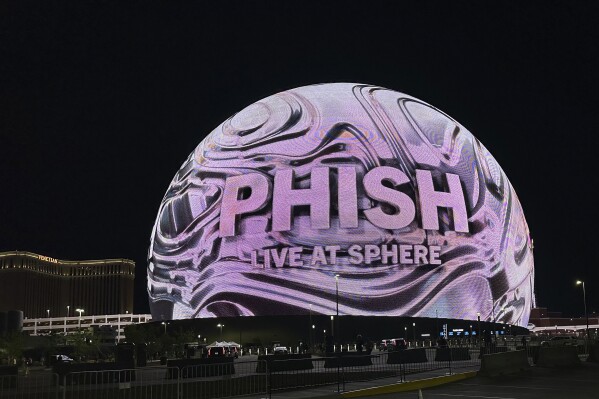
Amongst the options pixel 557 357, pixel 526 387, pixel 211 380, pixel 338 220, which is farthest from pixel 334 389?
pixel 338 220

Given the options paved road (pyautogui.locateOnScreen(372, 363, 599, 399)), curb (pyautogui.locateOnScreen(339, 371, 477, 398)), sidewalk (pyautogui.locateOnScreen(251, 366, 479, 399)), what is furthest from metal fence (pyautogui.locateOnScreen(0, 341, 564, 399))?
paved road (pyautogui.locateOnScreen(372, 363, 599, 399))

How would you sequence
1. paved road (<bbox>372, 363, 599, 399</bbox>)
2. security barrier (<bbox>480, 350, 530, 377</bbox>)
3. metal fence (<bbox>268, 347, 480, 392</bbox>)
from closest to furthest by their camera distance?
paved road (<bbox>372, 363, 599, 399</bbox>)
metal fence (<bbox>268, 347, 480, 392</bbox>)
security barrier (<bbox>480, 350, 530, 377</bbox>)

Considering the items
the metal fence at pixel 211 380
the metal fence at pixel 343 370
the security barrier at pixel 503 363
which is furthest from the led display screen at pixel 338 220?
the security barrier at pixel 503 363

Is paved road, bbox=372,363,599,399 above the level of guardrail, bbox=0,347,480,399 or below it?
below

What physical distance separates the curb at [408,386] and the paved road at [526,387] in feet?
1.77

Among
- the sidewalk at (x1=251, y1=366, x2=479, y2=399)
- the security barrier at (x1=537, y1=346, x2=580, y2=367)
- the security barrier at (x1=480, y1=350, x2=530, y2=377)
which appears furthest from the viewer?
the security barrier at (x1=537, y1=346, x2=580, y2=367)

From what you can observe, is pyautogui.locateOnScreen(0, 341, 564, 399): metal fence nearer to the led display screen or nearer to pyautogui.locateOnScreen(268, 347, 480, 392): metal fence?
pyautogui.locateOnScreen(268, 347, 480, 392): metal fence

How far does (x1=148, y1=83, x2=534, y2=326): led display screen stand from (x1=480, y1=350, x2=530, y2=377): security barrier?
92.2ft

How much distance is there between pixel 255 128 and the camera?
63156 millimetres

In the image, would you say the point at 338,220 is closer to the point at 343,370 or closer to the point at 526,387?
the point at 343,370

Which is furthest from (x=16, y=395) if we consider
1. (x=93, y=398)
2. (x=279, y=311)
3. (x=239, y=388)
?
(x=279, y=311)

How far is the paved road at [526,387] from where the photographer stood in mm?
19216

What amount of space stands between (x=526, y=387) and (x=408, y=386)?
3701mm

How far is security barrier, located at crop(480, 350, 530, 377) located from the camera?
26.5 m
